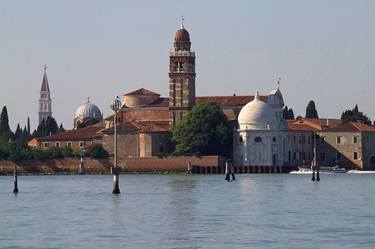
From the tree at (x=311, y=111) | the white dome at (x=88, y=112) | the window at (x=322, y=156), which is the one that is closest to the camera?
the window at (x=322, y=156)

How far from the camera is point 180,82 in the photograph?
317ft

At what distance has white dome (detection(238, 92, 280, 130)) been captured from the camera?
95.8 metres

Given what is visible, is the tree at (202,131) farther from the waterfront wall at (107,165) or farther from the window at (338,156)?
the window at (338,156)

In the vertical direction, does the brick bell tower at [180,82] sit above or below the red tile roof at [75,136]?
above

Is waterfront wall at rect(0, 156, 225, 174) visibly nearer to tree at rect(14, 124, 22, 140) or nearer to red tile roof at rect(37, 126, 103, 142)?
red tile roof at rect(37, 126, 103, 142)

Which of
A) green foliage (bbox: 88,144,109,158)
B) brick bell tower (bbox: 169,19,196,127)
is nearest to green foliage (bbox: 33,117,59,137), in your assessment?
green foliage (bbox: 88,144,109,158)

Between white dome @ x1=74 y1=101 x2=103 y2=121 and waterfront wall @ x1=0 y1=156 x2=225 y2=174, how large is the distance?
3646cm

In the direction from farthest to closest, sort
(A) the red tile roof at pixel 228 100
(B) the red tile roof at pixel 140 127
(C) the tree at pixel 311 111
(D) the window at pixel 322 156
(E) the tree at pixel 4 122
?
(E) the tree at pixel 4 122 < (C) the tree at pixel 311 111 < (A) the red tile roof at pixel 228 100 < (D) the window at pixel 322 156 < (B) the red tile roof at pixel 140 127

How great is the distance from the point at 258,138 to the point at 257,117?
1.67m

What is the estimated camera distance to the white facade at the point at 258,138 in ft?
314

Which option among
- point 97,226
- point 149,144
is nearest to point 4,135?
point 149,144

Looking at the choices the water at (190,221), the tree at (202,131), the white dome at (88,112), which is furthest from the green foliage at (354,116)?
the water at (190,221)

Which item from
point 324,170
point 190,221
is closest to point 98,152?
point 324,170

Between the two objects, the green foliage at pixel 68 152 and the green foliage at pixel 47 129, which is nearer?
the green foliage at pixel 68 152
